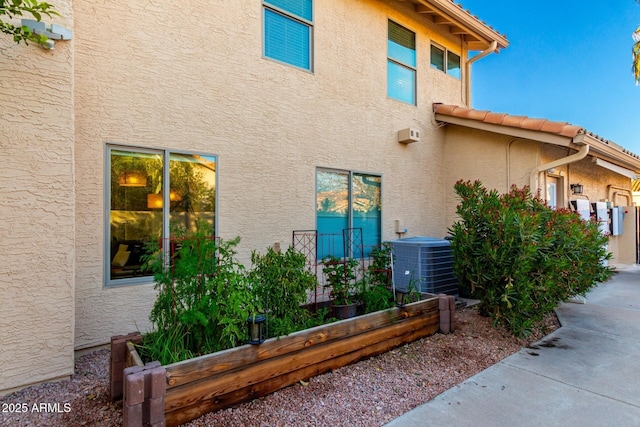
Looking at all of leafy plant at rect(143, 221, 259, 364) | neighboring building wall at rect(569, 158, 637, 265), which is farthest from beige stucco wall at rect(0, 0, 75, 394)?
neighboring building wall at rect(569, 158, 637, 265)

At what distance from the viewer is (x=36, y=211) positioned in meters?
3.18

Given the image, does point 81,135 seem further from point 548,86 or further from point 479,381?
point 548,86

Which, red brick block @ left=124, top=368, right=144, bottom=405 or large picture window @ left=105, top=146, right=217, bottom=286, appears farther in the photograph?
large picture window @ left=105, top=146, right=217, bottom=286

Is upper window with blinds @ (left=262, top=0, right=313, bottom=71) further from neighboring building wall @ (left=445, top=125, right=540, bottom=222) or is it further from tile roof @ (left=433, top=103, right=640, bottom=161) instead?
neighboring building wall @ (left=445, top=125, right=540, bottom=222)

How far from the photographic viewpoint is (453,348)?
422cm

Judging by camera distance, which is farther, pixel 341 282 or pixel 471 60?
pixel 471 60

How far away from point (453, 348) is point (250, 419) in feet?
8.72

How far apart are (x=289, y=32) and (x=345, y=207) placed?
3.19 metres

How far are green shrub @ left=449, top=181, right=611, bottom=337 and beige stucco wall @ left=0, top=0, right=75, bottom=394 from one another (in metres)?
4.71

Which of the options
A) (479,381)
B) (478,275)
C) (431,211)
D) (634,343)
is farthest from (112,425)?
(431,211)

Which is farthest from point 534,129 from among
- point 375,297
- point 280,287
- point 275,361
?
point 275,361

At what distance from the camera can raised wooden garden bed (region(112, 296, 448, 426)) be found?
2549 millimetres

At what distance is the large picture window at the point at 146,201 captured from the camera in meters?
4.14

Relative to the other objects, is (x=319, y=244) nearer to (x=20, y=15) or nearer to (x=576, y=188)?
(x=20, y=15)
